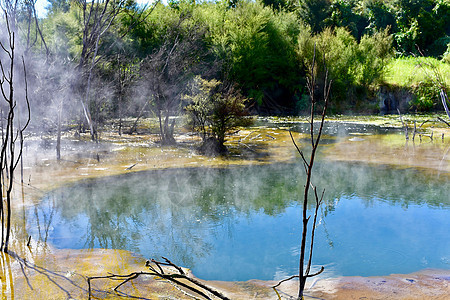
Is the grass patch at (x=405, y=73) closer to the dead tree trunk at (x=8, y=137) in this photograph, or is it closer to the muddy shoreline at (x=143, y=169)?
the muddy shoreline at (x=143, y=169)

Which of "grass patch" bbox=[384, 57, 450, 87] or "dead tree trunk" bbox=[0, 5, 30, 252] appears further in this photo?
"grass patch" bbox=[384, 57, 450, 87]

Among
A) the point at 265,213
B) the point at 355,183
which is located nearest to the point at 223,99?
the point at 355,183

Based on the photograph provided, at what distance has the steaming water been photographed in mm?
5477

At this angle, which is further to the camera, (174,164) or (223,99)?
(223,99)

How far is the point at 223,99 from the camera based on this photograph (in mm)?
13203

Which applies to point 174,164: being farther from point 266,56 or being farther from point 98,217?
point 266,56

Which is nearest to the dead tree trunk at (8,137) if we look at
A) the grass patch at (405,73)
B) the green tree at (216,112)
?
the green tree at (216,112)

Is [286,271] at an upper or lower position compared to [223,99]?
lower

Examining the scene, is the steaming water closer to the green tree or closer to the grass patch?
the green tree

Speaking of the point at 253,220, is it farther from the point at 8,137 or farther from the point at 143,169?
the point at 8,137

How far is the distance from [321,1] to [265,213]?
35.0 metres

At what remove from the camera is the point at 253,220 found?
7.16m

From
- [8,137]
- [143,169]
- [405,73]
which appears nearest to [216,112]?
[143,169]

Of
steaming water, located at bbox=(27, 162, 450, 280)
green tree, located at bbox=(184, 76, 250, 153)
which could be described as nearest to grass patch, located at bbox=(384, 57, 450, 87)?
green tree, located at bbox=(184, 76, 250, 153)
